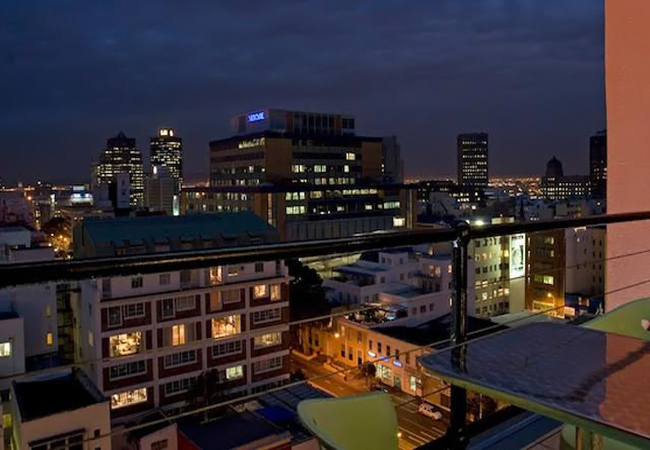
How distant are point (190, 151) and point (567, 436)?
92771mm

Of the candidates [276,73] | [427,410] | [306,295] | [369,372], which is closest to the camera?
[427,410]

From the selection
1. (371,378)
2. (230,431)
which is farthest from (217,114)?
(230,431)

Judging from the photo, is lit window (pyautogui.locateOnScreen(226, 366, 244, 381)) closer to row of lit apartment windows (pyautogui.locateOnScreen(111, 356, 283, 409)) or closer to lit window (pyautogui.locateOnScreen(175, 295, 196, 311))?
row of lit apartment windows (pyautogui.locateOnScreen(111, 356, 283, 409))

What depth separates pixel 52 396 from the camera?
9391mm

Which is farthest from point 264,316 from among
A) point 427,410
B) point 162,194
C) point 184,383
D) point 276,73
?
point 276,73

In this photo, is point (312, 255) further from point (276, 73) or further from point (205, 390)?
point (276, 73)

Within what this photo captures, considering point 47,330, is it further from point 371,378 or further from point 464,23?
point 464,23

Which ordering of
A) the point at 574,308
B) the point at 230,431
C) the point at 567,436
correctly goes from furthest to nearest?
the point at 574,308, the point at 230,431, the point at 567,436

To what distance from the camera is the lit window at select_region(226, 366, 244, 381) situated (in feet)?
47.5

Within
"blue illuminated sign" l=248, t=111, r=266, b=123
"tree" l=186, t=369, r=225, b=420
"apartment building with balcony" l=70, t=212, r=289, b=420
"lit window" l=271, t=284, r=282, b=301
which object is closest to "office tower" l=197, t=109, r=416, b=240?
"blue illuminated sign" l=248, t=111, r=266, b=123

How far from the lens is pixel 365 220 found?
160 ft

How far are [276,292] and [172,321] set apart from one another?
2880mm

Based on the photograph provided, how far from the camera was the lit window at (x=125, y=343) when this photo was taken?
41.2 feet

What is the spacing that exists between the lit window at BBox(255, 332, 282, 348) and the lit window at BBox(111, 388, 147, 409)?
3.09 meters
